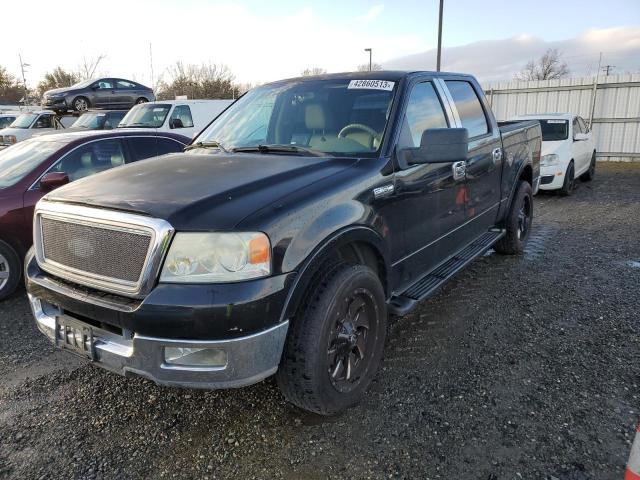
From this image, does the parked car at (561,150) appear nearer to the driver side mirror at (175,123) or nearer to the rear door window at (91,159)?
the rear door window at (91,159)

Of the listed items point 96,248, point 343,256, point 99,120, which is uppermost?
point 99,120

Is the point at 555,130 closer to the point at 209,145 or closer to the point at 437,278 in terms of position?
the point at 437,278

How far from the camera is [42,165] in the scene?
4957 millimetres

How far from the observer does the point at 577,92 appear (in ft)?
54.1

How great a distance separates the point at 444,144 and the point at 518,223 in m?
3.14

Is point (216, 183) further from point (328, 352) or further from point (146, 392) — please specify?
point (146, 392)

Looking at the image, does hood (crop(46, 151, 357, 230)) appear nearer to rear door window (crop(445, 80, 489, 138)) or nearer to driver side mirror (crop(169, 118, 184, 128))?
rear door window (crop(445, 80, 489, 138))

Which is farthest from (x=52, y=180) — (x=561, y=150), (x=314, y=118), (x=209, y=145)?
(x=561, y=150)

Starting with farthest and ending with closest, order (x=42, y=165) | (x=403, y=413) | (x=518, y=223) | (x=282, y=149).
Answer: (x=518, y=223), (x=42, y=165), (x=282, y=149), (x=403, y=413)

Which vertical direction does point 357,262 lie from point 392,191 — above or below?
below

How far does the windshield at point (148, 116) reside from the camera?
39.4 ft

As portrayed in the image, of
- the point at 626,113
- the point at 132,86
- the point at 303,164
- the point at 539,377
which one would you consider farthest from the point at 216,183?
the point at 132,86

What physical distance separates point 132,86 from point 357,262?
19.1 metres

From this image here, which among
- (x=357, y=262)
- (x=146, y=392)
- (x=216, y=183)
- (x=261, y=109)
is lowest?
(x=146, y=392)
